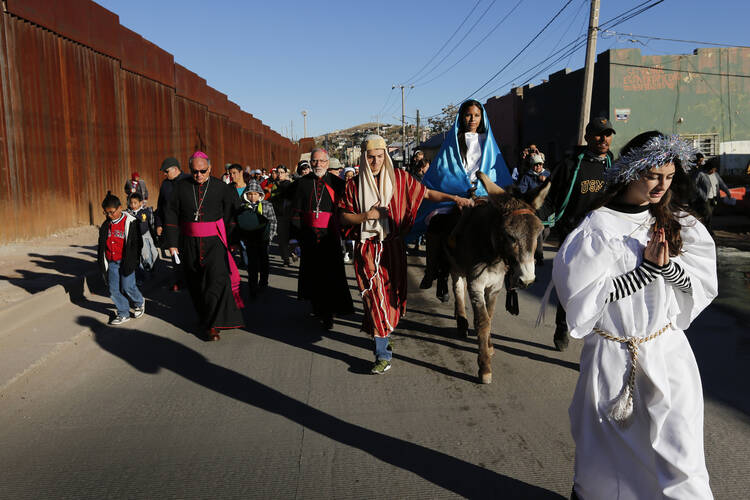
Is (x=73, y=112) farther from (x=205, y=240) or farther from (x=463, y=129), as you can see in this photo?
(x=463, y=129)

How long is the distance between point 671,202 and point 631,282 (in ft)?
1.56

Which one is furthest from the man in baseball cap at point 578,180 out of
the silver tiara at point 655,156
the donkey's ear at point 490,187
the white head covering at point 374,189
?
the silver tiara at point 655,156

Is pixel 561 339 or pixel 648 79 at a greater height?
pixel 648 79

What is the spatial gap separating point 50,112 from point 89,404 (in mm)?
11884

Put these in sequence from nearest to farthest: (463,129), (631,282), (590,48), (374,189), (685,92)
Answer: (631,282)
(374,189)
(463,129)
(590,48)
(685,92)

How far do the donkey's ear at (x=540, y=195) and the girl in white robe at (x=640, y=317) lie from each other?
158 centimetres

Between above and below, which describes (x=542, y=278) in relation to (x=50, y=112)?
below

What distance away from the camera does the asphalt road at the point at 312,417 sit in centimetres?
353

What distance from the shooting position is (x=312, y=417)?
4.49 m

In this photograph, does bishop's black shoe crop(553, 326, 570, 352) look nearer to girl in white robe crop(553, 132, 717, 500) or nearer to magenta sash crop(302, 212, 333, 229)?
magenta sash crop(302, 212, 333, 229)

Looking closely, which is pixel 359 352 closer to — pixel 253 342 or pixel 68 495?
pixel 253 342

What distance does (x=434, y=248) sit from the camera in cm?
700

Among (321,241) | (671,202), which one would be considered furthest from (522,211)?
(321,241)

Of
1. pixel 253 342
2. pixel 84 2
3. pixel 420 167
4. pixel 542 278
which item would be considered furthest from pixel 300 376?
pixel 84 2
